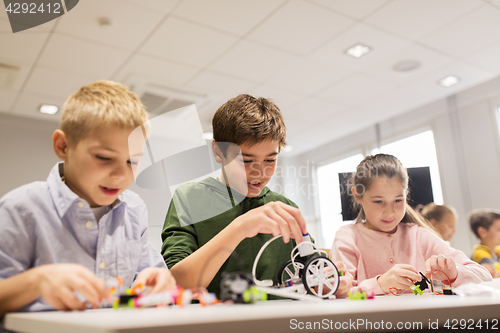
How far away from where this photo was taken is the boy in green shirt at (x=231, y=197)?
0.80 meters

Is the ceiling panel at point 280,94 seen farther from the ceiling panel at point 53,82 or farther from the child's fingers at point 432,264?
the child's fingers at point 432,264

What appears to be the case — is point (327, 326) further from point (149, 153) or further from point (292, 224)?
point (149, 153)

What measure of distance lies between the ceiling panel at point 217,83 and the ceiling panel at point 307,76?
0.24m

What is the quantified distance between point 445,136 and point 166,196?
2.96 meters

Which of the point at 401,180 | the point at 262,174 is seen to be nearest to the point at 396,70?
the point at 401,180

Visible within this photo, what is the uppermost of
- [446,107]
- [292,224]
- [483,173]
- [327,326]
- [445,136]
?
[446,107]

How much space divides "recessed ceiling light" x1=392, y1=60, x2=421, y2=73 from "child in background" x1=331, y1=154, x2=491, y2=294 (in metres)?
1.98

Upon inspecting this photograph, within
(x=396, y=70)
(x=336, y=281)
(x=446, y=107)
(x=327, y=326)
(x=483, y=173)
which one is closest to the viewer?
(x=327, y=326)

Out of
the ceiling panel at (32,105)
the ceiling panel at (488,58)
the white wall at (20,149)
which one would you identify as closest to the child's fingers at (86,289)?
the white wall at (20,149)

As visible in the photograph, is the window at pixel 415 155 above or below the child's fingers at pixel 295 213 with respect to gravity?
above

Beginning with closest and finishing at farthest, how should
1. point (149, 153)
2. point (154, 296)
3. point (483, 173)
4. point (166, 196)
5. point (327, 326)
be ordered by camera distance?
1. point (327, 326)
2. point (154, 296)
3. point (149, 153)
4. point (166, 196)
5. point (483, 173)

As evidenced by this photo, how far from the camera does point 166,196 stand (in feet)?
3.09

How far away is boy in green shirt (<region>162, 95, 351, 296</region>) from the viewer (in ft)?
2.62

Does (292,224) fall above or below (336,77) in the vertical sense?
below
